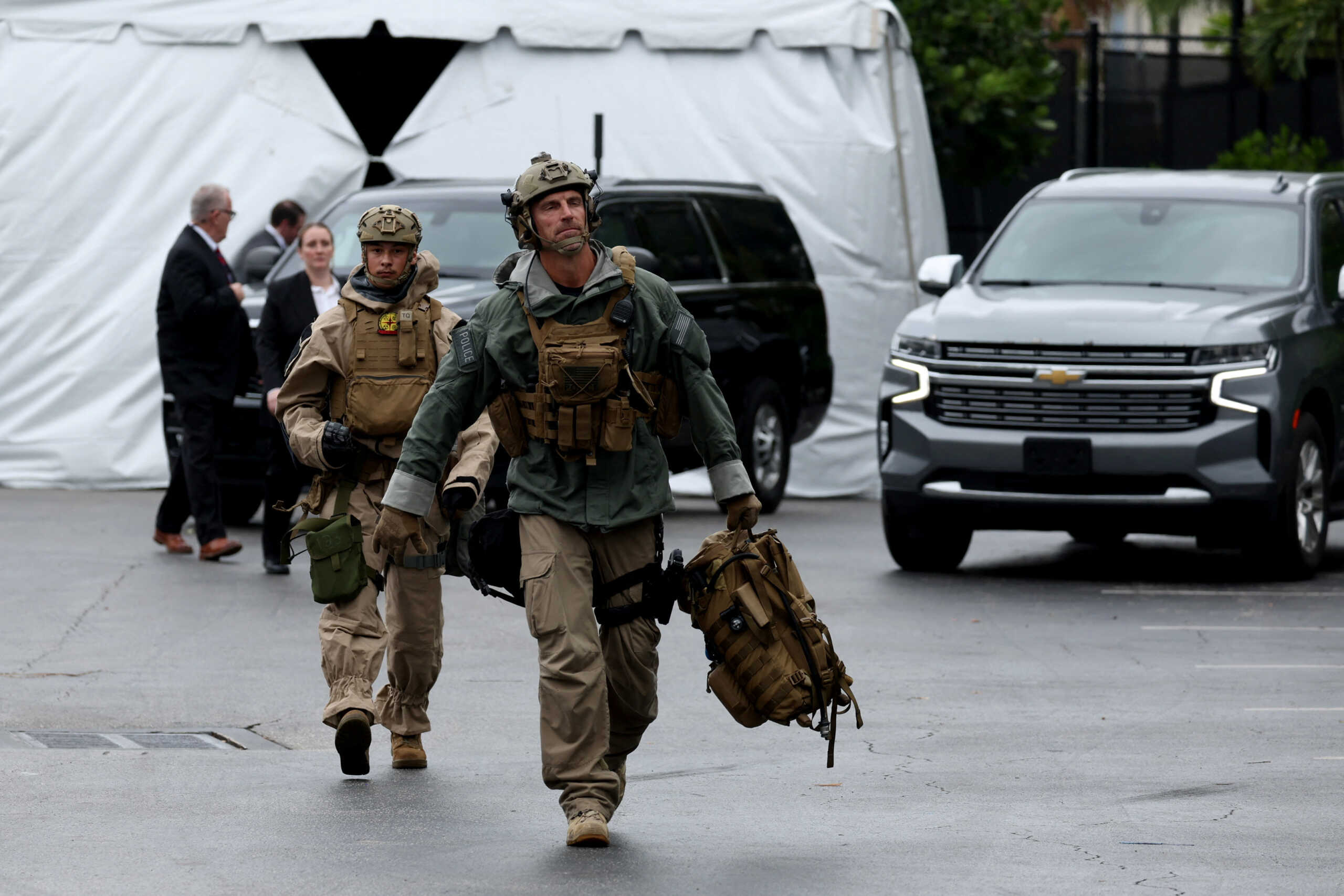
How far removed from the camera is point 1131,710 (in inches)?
328

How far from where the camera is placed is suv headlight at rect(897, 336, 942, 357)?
12.1 meters

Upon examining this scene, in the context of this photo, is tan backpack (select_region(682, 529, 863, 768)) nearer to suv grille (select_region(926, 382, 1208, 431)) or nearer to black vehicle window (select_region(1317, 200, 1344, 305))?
suv grille (select_region(926, 382, 1208, 431))

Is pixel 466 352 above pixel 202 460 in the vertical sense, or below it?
above

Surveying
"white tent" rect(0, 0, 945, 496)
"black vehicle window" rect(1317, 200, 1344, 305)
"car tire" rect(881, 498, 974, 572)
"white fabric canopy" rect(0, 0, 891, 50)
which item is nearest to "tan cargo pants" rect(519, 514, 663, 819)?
"car tire" rect(881, 498, 974, 572)

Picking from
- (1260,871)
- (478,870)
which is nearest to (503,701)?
(478,870)

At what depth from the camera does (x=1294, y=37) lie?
76.3ft

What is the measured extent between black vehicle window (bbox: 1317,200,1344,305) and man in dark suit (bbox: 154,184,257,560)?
572 cm

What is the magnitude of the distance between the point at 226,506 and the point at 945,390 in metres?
5.02

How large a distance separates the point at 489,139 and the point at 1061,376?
23.6 feet

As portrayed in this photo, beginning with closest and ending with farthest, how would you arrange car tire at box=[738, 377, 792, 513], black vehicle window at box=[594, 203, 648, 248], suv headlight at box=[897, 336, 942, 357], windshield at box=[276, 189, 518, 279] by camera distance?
suv headlight at box=[897, 336, 942, 357] → windshield at box=[276, 189, 518, 279] → black vehicle window at box=[594, 203, 648, 248] → car tire at box=[738, 377, 792, 513]

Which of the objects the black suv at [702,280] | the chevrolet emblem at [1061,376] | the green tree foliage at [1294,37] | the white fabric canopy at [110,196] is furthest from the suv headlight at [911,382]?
the green tree foliage at [1294,37]

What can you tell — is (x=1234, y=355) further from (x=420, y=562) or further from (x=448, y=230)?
(x=420, y=562)

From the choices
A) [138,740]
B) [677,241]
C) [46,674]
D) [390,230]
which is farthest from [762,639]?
[677,241]

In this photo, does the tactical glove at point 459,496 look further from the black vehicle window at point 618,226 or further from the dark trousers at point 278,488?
the black vehicle window at point 618,226
